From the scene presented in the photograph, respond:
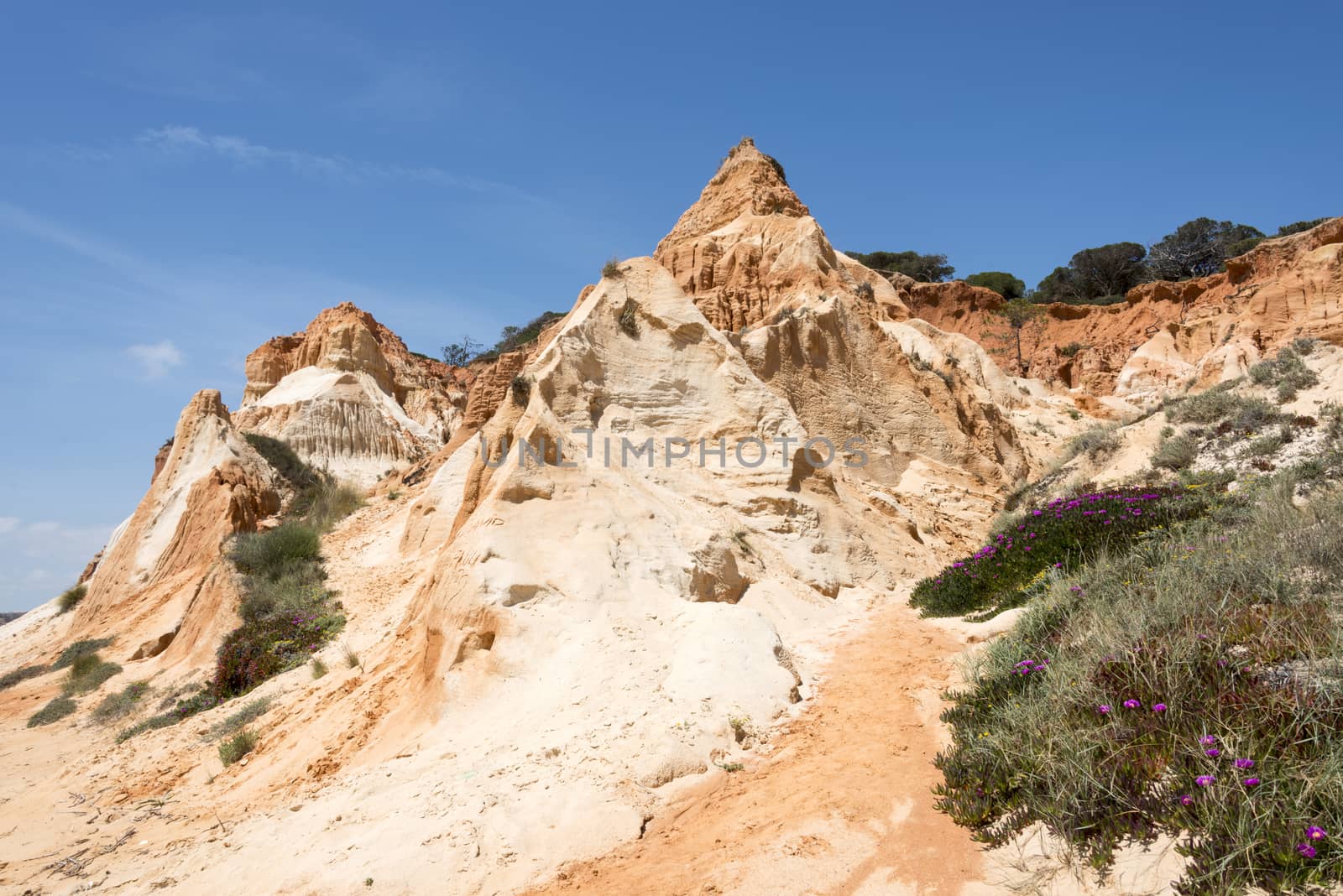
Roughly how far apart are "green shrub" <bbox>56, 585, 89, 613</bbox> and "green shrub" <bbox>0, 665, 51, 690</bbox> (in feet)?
15.9

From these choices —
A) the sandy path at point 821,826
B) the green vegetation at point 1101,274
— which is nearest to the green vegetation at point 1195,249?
the green vegetation at point 1101,274

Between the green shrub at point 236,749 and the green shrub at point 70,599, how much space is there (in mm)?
16252

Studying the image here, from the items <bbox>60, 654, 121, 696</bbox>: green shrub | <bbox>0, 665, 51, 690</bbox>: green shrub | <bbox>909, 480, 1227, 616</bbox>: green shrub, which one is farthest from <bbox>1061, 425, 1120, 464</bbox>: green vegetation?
<bbox>0, 665, 51, 690</bbox>: green shrub

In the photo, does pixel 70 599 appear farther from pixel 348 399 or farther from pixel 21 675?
pixel 348 399

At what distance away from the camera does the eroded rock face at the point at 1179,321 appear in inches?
1124

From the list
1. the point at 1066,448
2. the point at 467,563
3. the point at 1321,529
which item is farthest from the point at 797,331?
the point at 1321,529

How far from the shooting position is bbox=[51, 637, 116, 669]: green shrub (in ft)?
48.3

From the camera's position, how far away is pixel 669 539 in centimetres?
848

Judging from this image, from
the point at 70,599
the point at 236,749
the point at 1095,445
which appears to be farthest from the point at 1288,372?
the point at 70,599

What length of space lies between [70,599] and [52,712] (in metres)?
10.0

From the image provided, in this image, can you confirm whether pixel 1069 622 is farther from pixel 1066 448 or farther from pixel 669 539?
pixel 1066 448

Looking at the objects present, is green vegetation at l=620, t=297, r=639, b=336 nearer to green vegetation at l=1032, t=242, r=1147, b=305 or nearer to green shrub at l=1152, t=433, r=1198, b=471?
green shrub at l=1152, t=433, r=1198, b=471

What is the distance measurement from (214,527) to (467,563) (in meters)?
12.4

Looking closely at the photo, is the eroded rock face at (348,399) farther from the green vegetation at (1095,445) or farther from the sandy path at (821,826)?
the sandy path at (821,826)
